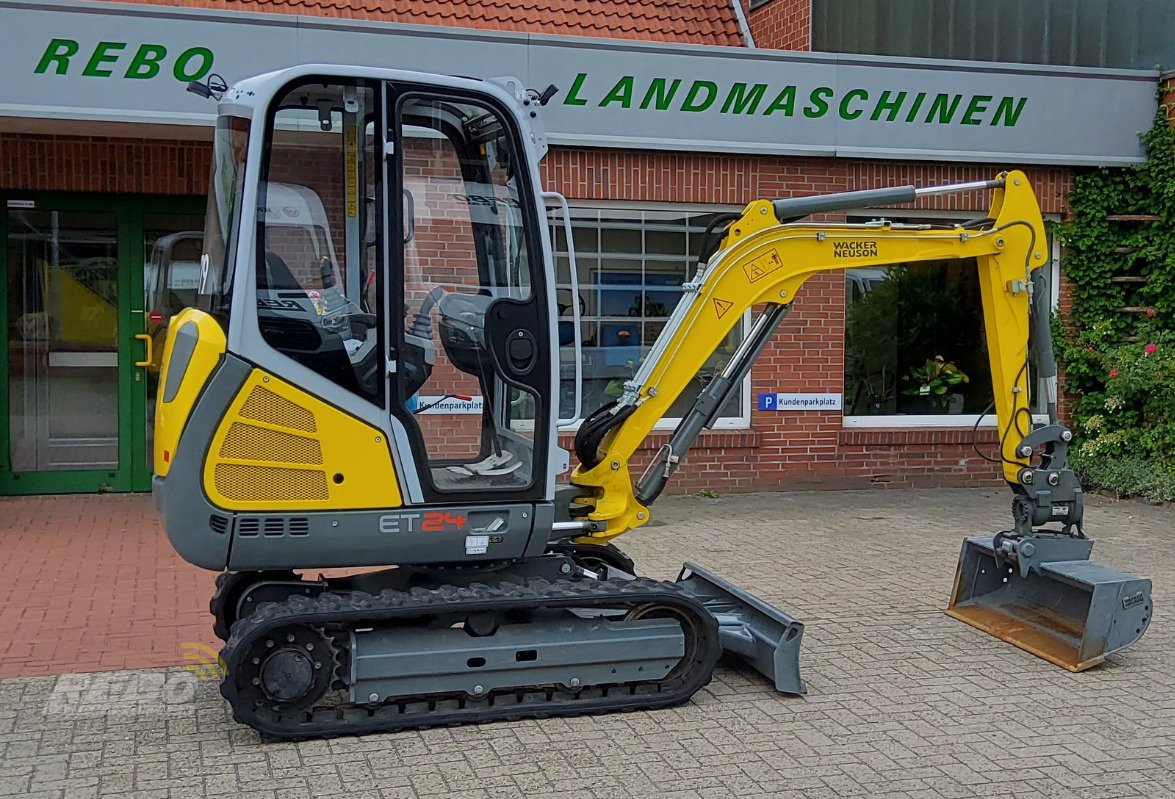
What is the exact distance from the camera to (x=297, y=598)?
540cm

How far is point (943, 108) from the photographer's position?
1191cm

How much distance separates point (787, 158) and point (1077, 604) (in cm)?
615

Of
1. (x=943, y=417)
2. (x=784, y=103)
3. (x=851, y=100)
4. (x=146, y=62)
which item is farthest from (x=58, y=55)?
(x=943, y=417)

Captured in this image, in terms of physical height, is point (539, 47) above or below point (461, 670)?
above

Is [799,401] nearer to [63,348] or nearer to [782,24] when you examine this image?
[782,24]

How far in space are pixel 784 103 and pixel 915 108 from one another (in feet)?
4.27

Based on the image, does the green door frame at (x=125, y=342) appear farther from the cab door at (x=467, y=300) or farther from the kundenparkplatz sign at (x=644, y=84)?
the cab door at (x=467, y=300)

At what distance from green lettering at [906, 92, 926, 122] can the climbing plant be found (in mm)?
1901

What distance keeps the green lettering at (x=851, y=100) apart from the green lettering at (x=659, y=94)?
62.6 inches

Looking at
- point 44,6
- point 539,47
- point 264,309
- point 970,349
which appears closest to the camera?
point 264,309

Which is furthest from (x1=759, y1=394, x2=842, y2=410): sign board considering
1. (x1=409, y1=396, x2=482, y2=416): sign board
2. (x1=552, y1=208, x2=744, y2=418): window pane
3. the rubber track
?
(x1=409, y1=396, x2=482, y2=416): sign board

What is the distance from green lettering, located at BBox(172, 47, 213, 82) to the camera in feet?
32.3

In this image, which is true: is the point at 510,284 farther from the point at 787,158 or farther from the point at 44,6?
the point at 787,158

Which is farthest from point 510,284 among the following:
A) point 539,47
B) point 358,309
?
point 539,47
